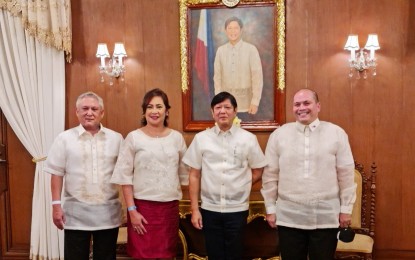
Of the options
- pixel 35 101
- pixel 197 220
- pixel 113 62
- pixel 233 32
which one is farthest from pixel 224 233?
pixel 35 101

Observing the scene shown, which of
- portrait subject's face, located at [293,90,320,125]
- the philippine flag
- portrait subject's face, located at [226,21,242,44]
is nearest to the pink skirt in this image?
portrait subject's face, located at [293,90,320,125]

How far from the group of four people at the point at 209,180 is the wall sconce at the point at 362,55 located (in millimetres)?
1280

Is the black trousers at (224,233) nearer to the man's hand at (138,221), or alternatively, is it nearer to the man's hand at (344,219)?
the man's hand at (138,221)

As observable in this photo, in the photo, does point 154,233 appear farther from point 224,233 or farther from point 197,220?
point 224,233

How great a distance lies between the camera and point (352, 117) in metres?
3.42

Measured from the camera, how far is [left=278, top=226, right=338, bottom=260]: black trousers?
221 cm

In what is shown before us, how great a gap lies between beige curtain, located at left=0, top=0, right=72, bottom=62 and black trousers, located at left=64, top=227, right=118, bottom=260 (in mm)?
1853

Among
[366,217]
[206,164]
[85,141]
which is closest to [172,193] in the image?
[206,164]

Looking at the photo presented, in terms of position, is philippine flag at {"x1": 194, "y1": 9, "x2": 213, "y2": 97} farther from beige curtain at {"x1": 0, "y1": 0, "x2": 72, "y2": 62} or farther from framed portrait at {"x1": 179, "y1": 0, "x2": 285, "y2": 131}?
beige curtain at {"x1": 0, "y1": 0, "x2": 72, "y2": 62}

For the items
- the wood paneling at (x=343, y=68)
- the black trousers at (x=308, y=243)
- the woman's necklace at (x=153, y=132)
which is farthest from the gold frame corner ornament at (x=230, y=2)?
the black trousers at (x=308, y=243)

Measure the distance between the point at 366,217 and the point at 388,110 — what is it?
0.93 metres

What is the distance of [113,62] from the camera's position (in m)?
3.56

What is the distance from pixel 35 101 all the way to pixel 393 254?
3.40 m

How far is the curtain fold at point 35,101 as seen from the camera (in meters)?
3.53
